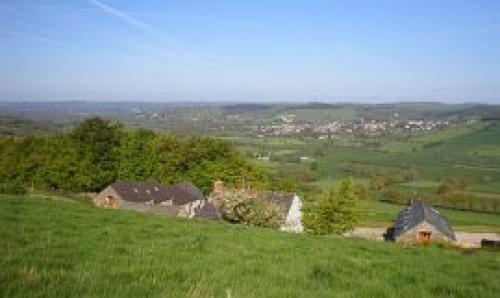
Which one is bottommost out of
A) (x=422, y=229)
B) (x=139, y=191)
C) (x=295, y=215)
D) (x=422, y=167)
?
(x=422, y=167)

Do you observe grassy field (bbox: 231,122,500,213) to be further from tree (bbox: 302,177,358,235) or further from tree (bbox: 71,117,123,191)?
tree (bbox: 302,177,358,235)

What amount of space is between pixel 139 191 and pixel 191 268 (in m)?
68.0

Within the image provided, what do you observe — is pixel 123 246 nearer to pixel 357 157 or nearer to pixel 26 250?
pixel 26 250

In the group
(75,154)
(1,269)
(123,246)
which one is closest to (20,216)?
(123,246)

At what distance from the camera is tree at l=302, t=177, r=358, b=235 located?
2640 inches

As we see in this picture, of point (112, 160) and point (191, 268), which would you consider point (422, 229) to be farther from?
point (191, 268)

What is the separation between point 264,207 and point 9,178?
50.4m

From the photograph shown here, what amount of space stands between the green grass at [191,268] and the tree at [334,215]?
2024 inches

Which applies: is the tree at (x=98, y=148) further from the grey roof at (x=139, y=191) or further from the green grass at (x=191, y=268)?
the green grass at (x=191, y=268)

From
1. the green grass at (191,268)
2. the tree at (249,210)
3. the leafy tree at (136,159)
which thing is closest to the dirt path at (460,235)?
the tree at (249,210)

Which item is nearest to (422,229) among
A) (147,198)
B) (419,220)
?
(419,220)

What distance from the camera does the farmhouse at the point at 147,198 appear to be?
72.3 meters

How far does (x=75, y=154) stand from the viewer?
284ft

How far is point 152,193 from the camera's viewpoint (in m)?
76.2
